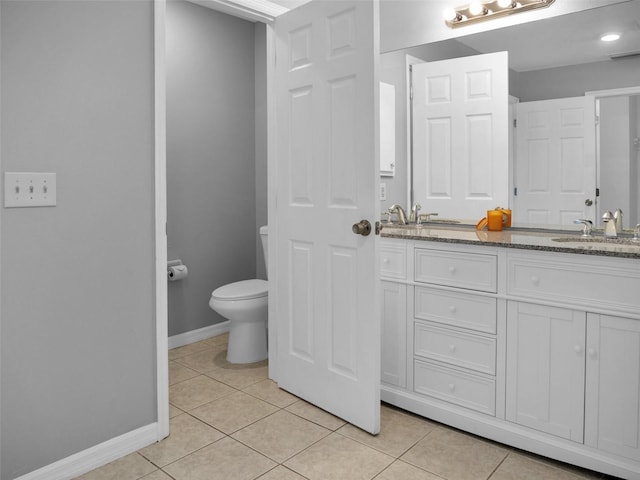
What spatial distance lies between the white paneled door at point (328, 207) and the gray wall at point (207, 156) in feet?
3.59

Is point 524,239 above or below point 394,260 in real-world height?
above

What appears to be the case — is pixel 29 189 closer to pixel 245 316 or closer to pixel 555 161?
pixel 245 316

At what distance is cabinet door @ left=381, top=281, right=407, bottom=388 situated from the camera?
2393mm

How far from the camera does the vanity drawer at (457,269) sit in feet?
6.85

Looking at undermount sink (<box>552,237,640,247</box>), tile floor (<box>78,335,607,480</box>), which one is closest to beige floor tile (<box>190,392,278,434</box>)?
tile floor (<box>78,335,607,480</box>)

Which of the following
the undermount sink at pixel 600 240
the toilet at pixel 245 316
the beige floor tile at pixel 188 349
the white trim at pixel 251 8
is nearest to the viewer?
the undermount sink at pixel 600 240

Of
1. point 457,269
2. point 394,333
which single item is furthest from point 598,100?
point 394,333

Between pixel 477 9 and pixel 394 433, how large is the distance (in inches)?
84.7

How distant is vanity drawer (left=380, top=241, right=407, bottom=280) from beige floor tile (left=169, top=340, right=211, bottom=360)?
1.62 meters

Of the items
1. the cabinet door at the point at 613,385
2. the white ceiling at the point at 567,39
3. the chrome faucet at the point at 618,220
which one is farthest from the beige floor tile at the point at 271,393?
the white ceiling at the point at 567,39

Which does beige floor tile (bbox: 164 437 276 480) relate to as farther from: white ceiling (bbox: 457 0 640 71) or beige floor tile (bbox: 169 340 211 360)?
white ceiling (bbox: 457 0 640 71)

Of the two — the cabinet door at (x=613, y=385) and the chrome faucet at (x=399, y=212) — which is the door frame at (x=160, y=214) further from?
the cabinet door at (x=613, y=385)

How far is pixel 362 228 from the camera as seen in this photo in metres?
2.10

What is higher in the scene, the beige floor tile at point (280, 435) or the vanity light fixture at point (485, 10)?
the vanity light fixture at point (485, 10)
